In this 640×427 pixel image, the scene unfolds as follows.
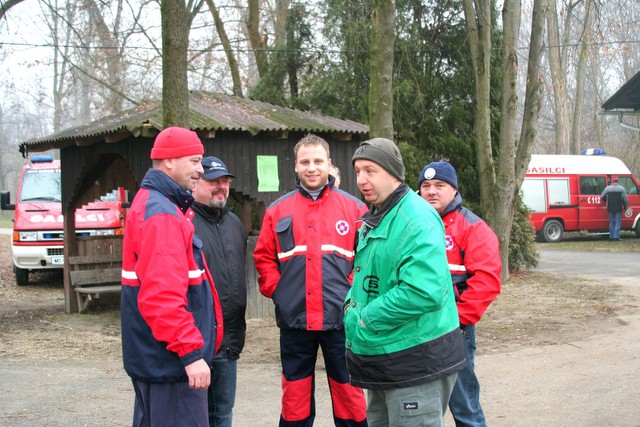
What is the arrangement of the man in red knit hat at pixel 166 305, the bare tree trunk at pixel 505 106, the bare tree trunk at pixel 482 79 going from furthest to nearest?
the bare tree trunk at pixel 482 79 < the bare tree trunk at pixel 505 106 < the man in red knit hat at pixel 166 305

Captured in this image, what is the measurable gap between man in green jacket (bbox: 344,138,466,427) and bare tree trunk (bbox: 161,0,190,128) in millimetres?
4738

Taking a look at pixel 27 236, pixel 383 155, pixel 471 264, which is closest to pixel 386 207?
Answer: pixel 383 155

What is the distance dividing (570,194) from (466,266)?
20231 millimetres

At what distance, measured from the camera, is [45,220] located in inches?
567

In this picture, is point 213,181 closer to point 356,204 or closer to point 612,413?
point 356,204

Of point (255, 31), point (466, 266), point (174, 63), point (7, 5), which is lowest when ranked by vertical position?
point (466, 266)

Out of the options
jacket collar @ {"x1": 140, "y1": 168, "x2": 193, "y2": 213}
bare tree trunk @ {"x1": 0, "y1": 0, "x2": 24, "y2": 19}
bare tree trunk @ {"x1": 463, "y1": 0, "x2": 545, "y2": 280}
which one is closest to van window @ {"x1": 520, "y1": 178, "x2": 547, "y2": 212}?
bare tree trunk @ {"x1": 463, "y1": 0, "x2": 545, "y2": 280}

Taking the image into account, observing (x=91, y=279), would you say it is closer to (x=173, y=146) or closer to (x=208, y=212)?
(x=208, y=212)

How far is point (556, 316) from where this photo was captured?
10.3 metres

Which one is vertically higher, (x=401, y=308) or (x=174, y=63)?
(x=174, y=63)

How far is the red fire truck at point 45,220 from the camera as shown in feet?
44.1

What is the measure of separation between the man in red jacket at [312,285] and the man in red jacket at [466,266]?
1.98 feet

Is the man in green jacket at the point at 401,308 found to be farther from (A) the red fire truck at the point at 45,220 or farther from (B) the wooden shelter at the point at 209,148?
(A) the red fire truck at the point at 45,220

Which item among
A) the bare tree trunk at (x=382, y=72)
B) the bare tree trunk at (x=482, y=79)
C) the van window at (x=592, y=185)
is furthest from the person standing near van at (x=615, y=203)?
the bare tree trunk at (x=382, y=72)
